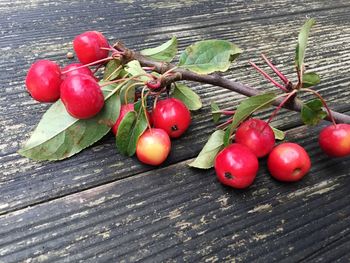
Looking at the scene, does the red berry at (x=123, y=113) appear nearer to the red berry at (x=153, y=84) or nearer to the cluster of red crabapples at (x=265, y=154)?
the red berry at (x=153, y=84)

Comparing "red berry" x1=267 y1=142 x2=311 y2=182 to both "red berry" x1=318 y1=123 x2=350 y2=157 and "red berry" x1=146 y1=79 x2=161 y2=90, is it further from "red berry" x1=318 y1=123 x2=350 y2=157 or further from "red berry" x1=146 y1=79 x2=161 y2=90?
"red berry" x1=146 y1=79 x2=161 y2=90

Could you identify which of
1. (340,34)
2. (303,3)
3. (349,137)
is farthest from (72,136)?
(303,3)

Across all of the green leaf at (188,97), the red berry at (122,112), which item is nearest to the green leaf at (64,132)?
the red berry at (122,112)

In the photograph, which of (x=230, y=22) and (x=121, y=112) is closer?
(x=121, y=112)

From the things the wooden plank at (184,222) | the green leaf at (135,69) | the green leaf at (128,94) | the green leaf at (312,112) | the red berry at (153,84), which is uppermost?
the green leaf at (135,69)

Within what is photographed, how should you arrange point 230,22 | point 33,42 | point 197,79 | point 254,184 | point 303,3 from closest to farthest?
point 254,184 < point 197,79 < point 33,42 < point 230,22 < point 303,3

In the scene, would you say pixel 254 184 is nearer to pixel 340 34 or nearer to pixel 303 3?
pixel 340 34

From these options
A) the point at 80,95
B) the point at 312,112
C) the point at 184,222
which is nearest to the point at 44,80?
the point at 80,95
